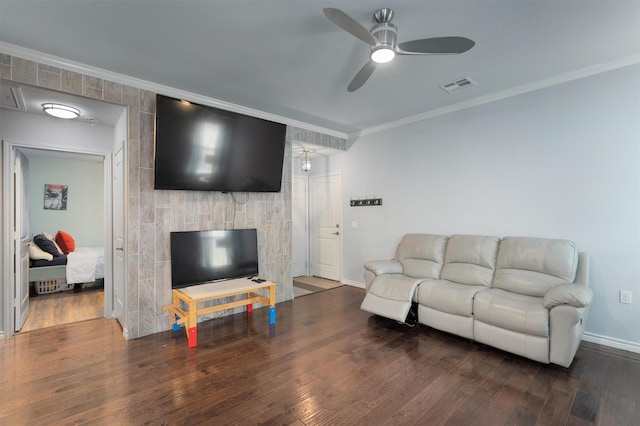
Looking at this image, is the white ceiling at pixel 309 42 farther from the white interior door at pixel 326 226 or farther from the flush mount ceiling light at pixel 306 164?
the white interior door at pixel 326 226

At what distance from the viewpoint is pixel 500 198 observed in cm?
359

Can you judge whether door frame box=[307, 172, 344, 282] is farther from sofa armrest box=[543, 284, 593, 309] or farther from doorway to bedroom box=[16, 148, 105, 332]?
doorway to bedroom box=[16, 148, 105, 332]

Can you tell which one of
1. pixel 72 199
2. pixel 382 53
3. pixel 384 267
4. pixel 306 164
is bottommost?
pixel 384 267

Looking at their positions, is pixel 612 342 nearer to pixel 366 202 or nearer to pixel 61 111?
pixel 366 202

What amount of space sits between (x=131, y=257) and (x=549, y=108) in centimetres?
467

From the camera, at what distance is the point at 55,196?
5.97 metres

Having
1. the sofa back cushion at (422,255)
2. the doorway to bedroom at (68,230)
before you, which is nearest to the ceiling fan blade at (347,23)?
the sofa back cushion at (422,255)

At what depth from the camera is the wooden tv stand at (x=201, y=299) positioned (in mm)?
2879

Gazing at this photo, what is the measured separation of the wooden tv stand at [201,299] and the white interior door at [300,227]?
2.33 meters

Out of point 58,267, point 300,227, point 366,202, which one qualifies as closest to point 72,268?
point 58,267

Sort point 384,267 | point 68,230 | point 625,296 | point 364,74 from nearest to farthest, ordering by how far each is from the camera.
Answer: point 364,74 → point 625,296 → point 384,267 → point 68,230

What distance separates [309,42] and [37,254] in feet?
17.2

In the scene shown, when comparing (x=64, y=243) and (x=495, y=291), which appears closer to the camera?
(x=495, y=291)

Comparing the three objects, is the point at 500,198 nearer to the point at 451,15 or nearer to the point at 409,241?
the point at 409,241
